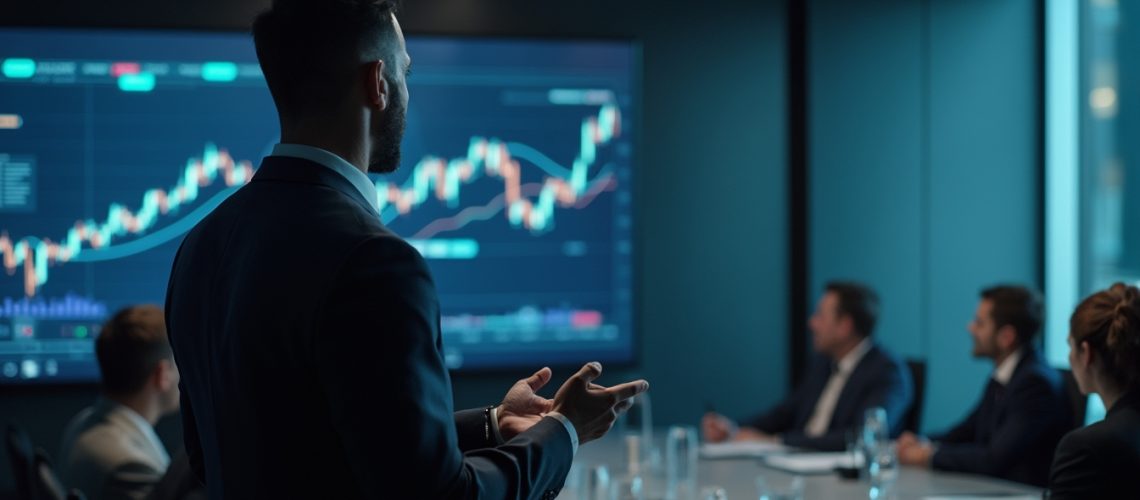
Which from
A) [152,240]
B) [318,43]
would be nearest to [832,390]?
[152,240]

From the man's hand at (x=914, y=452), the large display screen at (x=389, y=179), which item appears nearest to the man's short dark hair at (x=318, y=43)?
the man's hand at (x=914, y=452)

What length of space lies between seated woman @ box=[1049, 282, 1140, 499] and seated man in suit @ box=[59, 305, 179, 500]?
2.15 m

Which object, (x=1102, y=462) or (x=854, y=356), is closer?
(x=1102, y=462)

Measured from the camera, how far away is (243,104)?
5.41m

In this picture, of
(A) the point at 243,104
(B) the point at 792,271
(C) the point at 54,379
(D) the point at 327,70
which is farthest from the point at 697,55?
(D) the point at 327,70

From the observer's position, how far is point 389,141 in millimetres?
1641

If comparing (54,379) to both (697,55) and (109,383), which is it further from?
(697,55)

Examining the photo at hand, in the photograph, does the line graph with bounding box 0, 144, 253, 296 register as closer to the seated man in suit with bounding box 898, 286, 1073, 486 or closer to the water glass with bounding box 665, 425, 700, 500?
the water glass with bounding box 665, 425, 700, 500

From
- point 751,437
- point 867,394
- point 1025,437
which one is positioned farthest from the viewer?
point 867,394

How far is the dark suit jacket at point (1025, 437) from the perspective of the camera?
4141mm

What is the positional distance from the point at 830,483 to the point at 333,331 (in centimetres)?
262

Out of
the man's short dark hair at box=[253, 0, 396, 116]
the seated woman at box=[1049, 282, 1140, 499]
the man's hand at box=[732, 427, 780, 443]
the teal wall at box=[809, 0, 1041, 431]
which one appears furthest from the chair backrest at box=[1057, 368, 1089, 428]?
the man's short dark hair at box=[253, 0, 396, 116]

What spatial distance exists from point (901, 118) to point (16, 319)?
13.2 feet

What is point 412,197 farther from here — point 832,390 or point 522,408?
point 522,408
